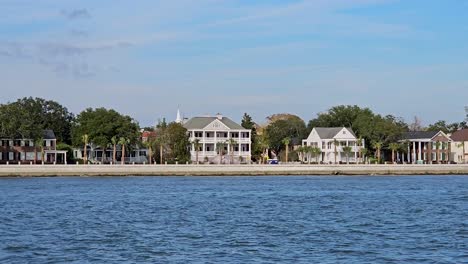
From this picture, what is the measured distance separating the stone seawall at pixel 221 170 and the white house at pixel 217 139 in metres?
Answer: 24.0

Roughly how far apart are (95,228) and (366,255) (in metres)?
14.5

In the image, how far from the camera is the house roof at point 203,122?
477 feet

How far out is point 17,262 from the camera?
98.9ft

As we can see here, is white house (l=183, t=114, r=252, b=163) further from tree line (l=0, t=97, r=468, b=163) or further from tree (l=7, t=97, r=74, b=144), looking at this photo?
tree (l=7, t=97, r=74, b=144)

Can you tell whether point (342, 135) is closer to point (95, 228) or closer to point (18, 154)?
point (18, 154)

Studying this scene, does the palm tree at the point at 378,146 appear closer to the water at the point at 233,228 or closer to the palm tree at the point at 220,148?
the palm tree at the point at 220,148

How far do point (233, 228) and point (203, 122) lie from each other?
4156 inches

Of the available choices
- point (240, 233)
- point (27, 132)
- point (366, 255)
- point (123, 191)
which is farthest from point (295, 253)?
point (27, 132)

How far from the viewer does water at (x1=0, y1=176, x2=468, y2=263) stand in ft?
104

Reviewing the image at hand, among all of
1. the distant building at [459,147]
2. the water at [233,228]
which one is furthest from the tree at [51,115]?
the water at [233,228]

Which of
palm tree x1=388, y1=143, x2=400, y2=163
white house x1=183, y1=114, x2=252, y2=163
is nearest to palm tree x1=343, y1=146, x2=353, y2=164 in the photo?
palm tree x1=388, y1=143, x2=400, y2=163

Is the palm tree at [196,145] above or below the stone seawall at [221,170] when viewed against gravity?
above

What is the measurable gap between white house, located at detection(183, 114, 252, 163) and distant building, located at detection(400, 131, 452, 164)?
99.2ft

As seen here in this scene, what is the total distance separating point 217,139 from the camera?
145 m
